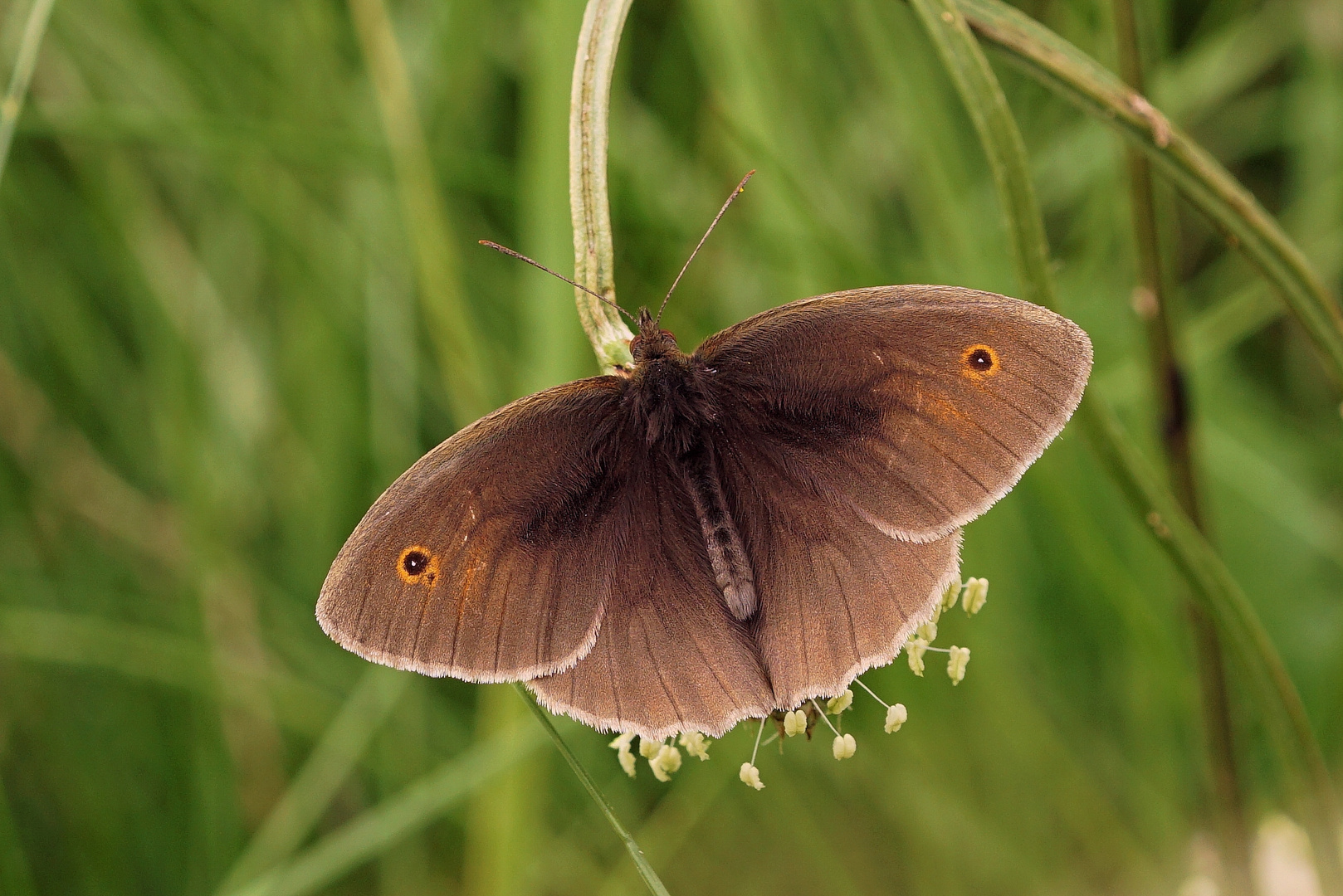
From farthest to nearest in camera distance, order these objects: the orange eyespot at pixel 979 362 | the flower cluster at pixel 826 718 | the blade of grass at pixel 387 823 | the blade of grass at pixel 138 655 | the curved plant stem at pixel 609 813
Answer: the blade of grass at pixel 138 655
the blade of grass at pixel 387 823
the orange eyespot at pixel 979 362
the flower cluster at pixel 826 718
the curved plant stem at pixel 609 813

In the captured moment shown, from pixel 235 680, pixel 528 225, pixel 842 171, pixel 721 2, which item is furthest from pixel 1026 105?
pixel 235 680

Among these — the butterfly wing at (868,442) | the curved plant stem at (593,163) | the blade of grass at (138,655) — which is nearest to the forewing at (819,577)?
the butterfly wing at (868,442)

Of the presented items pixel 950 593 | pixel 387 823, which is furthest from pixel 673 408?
pixel 387 823

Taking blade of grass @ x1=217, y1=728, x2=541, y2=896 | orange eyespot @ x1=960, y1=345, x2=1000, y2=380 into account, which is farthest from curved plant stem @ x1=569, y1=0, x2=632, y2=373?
blade of grass @ x1=217, y1=728, x2=541, y2=896

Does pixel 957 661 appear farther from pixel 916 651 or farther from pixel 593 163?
pixel 593 163

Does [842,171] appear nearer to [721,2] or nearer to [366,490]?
[721,2]

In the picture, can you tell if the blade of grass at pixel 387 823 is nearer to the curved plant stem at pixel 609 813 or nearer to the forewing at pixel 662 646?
the forewing at pixel 662 646

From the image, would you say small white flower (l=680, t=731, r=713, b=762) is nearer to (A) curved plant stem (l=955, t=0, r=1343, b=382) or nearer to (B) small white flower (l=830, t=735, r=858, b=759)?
(B) small white flower (l=830, t=735, r=858, b=759)
